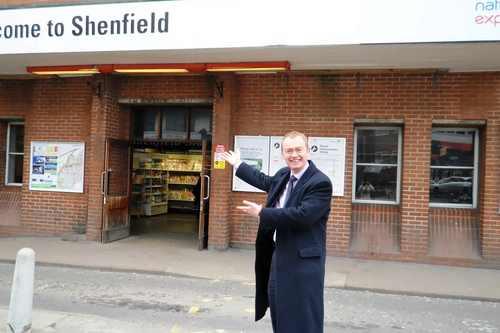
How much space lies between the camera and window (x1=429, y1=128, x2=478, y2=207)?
331 inches

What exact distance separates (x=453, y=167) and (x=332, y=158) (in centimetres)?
252

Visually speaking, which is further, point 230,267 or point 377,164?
point 377,164

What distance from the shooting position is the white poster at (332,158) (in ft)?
27.7

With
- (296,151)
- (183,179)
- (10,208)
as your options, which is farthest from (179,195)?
(296,151)

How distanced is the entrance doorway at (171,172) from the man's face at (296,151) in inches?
222

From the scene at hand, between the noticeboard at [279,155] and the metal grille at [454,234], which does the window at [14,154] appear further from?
the metal grille at [454,234]

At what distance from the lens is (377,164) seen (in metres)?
8.71

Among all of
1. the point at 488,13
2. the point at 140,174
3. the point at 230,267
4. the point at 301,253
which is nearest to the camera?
the point at 301,253

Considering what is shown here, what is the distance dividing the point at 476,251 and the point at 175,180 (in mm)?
11777

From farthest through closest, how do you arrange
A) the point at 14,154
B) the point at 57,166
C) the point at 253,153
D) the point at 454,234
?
the point at 14,154 < the point at 57,166 < the point at 253,153 < the point at 454,234

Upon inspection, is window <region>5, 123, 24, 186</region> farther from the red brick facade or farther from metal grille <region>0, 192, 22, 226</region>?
the red brick facade

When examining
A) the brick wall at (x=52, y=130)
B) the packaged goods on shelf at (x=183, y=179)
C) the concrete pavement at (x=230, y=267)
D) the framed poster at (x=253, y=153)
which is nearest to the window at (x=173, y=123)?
the framed poster at (x=253, y=153)

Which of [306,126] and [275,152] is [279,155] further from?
[306,126]

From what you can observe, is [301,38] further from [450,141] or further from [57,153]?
[57,153]
